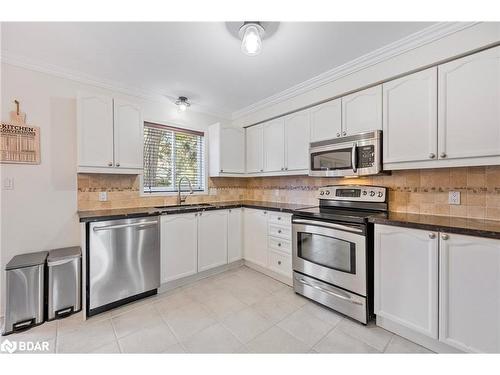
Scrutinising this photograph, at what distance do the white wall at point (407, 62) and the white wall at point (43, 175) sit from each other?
8.42 feet

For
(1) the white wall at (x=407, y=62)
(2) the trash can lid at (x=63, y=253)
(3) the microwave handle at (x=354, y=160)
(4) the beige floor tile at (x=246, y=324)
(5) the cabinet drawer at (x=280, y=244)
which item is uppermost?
(1) the white wall at (x=407, y=62)

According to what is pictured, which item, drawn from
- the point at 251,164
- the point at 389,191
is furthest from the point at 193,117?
the point at 389,191

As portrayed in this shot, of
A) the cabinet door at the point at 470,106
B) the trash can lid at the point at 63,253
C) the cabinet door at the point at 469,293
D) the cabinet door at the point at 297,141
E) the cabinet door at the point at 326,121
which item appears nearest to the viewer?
the cabinet door at the point at 469,293

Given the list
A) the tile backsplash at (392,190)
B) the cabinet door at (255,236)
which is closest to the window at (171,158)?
the tile backsplash at (392,190)

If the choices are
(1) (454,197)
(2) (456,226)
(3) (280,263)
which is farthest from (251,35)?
(3) (280,263)

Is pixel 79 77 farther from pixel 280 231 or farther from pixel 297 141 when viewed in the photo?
pixel 280 231

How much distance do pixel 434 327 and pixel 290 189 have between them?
214 centimetres

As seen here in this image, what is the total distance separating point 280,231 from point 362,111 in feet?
5.27

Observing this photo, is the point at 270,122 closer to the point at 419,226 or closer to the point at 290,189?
the point at 290,189

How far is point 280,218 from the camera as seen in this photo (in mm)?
2676

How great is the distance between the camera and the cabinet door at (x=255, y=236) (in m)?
2.91

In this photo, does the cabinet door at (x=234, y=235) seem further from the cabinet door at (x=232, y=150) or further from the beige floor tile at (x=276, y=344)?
the beige floor tile at (x=276, y=344)

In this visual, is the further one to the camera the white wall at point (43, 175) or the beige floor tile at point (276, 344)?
the white wall at point (43, 175)

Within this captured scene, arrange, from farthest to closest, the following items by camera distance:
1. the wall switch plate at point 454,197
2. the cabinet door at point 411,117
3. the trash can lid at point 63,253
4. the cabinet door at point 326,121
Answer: the cabinet door at point 326,121 → the trash can lid at point 63,253 → the wall switch plate at point 454,197 → the cabinet door at point 411,117
